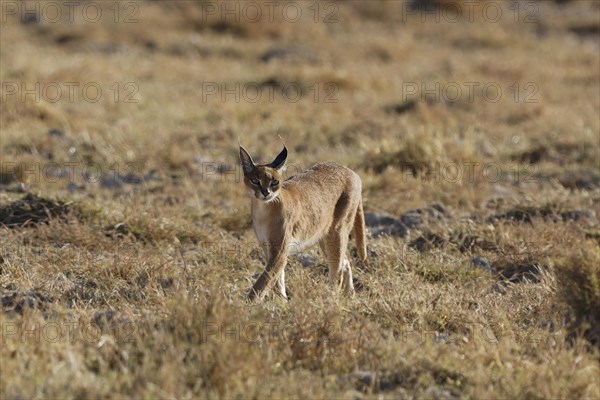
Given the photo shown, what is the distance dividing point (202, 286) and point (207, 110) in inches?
311

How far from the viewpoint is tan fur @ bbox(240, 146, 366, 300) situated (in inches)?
243

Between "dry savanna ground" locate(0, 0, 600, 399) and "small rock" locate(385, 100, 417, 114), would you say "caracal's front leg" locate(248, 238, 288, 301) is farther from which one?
"small rock" locate(385, 100, 417, 114)

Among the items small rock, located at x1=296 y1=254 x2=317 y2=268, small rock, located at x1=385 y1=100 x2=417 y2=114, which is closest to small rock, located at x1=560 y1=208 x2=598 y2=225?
small rock, located at x1=296 y1=254 x2=317 y2=268

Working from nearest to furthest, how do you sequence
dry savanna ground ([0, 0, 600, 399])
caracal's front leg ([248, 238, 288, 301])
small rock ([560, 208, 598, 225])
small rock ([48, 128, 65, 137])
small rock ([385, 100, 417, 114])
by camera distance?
dry savanna ground ([0, 0, 600, 399]) < caracal's front leg ([248, 238, 288, 301]) < small rock ([560, 208, 598, 225]) < small rock ([48, 128, 65, 137]) < small rock ([385, 100, 417, 114])

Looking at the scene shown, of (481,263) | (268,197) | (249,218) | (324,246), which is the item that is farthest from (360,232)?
(249,218)

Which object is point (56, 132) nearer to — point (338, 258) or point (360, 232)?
point (360, 232)

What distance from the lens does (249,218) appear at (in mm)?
8758

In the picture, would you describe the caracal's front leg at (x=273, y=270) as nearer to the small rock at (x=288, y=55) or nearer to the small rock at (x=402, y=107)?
the small rock at (x=402, y=107)

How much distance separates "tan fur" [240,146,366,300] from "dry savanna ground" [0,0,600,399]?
21cm

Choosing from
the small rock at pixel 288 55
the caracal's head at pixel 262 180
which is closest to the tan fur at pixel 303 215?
the caracal's head at pixel 262 180

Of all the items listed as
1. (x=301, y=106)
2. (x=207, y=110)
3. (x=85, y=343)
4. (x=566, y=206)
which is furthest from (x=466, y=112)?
(x=85, y=343)

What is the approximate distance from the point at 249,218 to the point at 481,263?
216 centimetres

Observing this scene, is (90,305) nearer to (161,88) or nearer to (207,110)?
(207,110)

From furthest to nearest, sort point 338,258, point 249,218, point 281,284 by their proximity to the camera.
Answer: point 249,218, point 338,258, point 281,284
